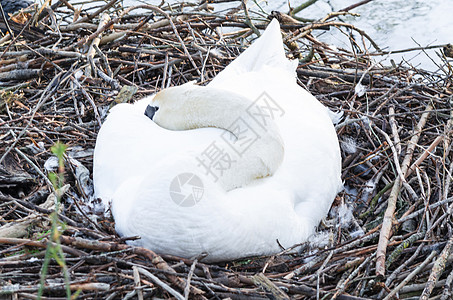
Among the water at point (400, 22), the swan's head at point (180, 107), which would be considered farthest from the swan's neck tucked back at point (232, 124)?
the water at point (400, 22)

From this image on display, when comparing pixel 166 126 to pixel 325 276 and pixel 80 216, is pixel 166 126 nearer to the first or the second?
pixel 80 216

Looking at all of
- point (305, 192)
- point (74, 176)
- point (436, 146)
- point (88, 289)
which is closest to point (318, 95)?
point (436, 146)

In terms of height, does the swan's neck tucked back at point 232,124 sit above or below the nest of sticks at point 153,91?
above

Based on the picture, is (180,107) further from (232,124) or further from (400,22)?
(400,22)

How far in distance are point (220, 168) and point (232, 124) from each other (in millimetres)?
386

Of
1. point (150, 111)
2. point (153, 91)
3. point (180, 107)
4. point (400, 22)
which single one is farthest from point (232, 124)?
point (400, 22)

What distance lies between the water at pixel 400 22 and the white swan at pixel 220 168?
3.14 m

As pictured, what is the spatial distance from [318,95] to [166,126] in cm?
174

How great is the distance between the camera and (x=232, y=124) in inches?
124

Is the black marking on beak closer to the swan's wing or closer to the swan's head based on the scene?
the swan's head

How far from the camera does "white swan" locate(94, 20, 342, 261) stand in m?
2.65

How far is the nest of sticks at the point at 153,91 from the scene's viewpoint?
2582mm

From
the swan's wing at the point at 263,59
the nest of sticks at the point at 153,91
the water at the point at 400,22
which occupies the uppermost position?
the swan's wing at the point at 263,59

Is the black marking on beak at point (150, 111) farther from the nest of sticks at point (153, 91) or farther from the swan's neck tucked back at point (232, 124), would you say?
the nest of sticks at point (153, 91)
